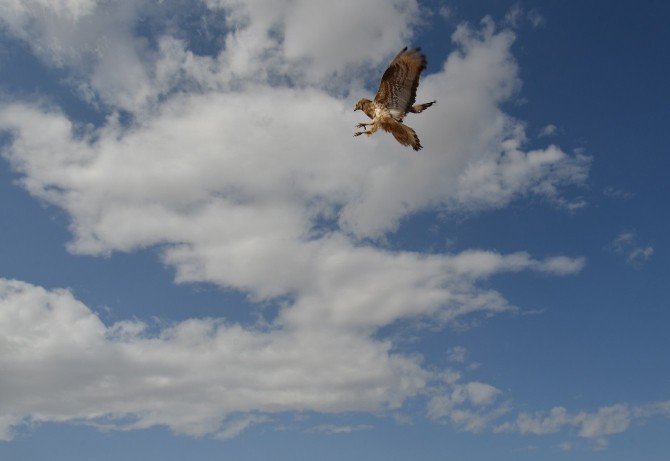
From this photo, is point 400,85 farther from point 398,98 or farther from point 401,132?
point 401,132

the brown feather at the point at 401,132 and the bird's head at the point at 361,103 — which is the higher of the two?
the bird's head at the point at 361,103

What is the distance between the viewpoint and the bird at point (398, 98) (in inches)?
960

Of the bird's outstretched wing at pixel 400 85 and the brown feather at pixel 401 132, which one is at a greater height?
the bird's outstretched wing at pixel 400 85

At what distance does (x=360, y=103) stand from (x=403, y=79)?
92.0 inches

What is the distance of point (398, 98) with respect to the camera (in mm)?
25047

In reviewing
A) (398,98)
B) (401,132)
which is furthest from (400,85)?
(401,132)

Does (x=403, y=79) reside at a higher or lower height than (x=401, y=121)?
higher

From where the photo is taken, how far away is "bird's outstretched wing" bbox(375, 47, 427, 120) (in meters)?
24.5

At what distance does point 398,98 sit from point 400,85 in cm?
56

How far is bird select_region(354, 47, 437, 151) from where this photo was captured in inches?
960

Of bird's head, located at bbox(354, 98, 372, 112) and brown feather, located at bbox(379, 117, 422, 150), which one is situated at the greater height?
bird's head, located at bbox(354, 98, 372, 112)

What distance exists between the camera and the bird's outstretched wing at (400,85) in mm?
24500

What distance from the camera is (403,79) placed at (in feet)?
81.7

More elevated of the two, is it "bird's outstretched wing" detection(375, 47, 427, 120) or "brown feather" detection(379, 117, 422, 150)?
"bird's outstretched wing" detection(375, 47, 427, 120)
